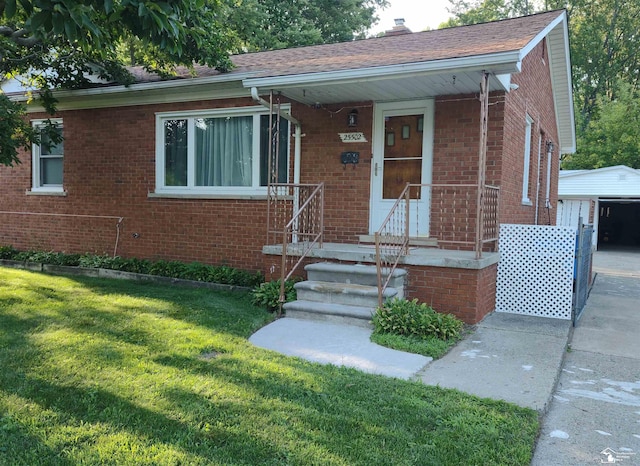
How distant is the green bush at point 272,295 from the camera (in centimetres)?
643

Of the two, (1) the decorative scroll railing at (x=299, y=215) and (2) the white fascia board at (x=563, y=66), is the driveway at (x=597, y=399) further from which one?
(1) the decorative scroll railing at (x=299, y=215)

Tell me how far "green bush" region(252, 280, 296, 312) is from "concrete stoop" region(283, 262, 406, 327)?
0.20 meters

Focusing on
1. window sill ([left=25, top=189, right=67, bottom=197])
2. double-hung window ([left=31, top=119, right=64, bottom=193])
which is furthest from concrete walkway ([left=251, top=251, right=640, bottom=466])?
double-hung window ([left=31, top=119, right=64, bottom=193])

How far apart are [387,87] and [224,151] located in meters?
3.21

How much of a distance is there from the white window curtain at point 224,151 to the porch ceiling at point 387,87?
136 centimetres

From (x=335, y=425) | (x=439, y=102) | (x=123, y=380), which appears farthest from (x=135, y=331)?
(x=439, y=102)

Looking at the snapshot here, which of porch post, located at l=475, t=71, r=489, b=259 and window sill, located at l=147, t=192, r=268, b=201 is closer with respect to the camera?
porch post, located at l=475, t=71, r=489, b=259

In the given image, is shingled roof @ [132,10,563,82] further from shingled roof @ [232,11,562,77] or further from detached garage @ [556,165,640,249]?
detached garage @ [556,165,640,249]

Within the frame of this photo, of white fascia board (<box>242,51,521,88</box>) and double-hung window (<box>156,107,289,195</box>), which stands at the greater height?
white fascia board (<box>242,51,521,88</box>)

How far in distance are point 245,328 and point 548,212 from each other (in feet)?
29.0

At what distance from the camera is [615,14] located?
30.3 metres

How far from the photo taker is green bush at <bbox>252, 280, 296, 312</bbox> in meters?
6.43

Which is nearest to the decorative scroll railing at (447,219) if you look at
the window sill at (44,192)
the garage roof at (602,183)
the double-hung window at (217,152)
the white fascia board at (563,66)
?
the white fascia board at (563,66)

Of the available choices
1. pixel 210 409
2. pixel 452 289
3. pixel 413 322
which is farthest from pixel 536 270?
pixel 210 409
